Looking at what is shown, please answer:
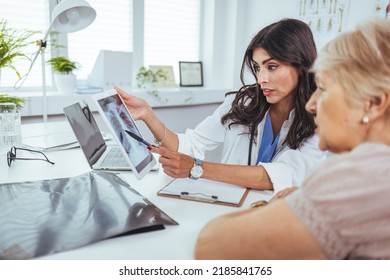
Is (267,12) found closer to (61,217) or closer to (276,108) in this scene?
(276,108)

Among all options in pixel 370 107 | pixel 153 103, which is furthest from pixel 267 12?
pixel 370 107

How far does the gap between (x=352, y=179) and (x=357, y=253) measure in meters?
0.13

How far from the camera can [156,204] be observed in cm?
97

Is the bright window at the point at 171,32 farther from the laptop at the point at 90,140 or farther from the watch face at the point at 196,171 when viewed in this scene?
the watch face at the point at 196,171

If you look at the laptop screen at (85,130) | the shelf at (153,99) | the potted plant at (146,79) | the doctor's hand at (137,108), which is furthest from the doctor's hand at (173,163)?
the potted plant at (146,79)

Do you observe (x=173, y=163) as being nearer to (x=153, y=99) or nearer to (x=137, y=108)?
(x=137, y=108)

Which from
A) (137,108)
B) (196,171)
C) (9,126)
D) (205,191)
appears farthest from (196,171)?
(9,126)

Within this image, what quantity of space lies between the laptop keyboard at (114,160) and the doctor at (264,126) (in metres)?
Result: 0.17

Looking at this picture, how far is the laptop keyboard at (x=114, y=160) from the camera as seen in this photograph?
1.28 meters

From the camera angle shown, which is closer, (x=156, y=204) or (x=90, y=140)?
(x=156, y=204)

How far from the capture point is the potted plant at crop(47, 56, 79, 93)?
241cm

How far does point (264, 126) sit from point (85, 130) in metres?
0.69

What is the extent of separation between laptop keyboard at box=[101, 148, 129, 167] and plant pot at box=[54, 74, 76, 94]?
3.81ft
